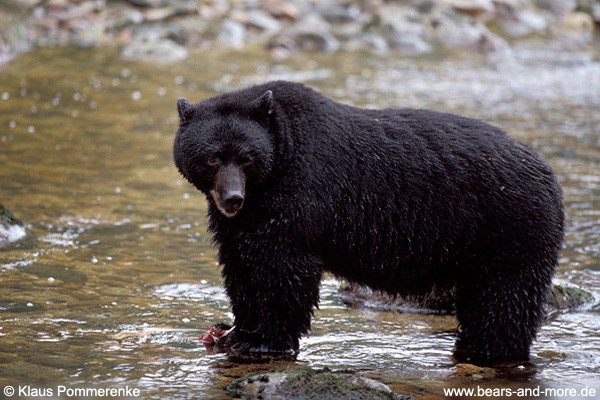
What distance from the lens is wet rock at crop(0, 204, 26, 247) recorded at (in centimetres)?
821

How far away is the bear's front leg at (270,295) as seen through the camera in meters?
5.73

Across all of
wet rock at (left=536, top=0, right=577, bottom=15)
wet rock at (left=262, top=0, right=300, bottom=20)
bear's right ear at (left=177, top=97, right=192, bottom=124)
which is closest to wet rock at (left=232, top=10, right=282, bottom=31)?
wet rock at (left=262, top=0, right=300, bottom=20)

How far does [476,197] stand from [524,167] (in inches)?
19.2

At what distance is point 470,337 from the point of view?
6.19 meters

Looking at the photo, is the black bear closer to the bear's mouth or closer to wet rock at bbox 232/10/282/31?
the bear's mouth

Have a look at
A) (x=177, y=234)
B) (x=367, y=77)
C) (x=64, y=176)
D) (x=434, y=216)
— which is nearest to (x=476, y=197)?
(x=434, y=216)

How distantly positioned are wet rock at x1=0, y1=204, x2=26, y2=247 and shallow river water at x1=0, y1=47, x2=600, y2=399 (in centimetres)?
15

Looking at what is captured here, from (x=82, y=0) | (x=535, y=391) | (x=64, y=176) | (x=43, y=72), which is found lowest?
(x=535, y=391)

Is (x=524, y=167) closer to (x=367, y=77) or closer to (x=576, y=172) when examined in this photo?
(x=576, y=172)

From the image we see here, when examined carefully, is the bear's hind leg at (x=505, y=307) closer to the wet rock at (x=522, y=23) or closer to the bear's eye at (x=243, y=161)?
the bear's eye at (x=243, y=161)

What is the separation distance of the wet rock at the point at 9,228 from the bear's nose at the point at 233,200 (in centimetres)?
378

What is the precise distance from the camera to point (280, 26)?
89.7 feet

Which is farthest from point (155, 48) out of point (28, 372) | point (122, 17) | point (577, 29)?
point (28, 372)

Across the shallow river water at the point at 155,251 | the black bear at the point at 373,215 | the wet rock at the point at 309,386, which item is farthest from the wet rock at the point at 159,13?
the wet rock at the point at 309,386
